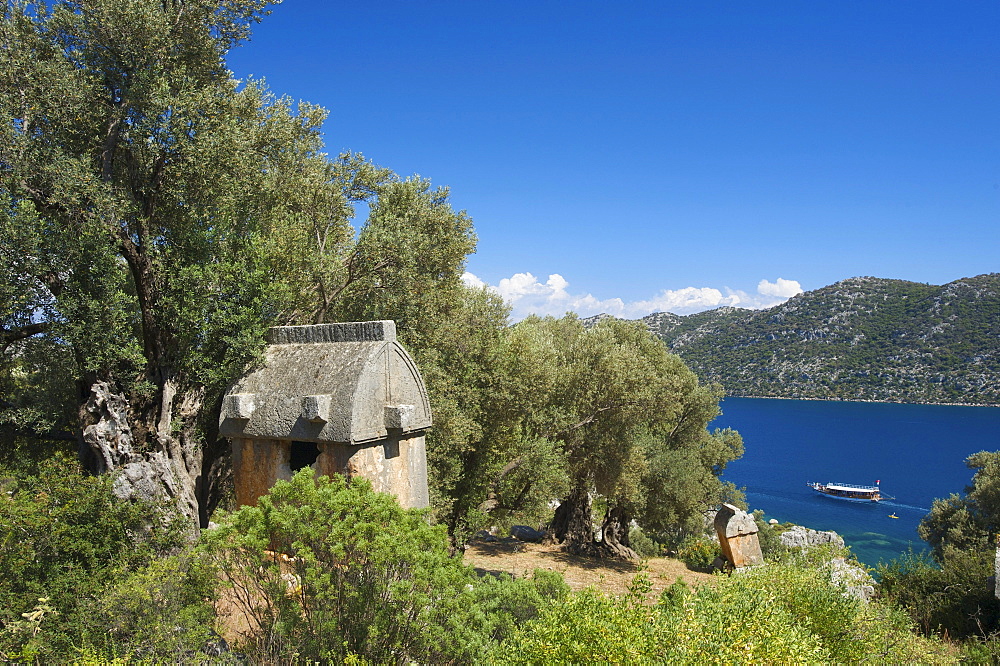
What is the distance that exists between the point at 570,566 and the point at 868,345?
122m

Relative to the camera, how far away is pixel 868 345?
115m

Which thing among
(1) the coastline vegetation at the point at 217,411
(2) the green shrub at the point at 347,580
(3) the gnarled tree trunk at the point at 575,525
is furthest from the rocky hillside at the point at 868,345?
(2) the green shrub at the point at 347,580

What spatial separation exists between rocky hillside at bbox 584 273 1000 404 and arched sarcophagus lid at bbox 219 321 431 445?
8423 cm

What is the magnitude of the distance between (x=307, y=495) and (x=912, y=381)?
129 m

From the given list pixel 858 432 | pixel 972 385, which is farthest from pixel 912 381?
pixel 858 432

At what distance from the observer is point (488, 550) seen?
747 inches

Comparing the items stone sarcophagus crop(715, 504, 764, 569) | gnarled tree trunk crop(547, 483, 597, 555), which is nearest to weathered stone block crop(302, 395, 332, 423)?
stone sarcophagus crop(715, 504, 764, 569)

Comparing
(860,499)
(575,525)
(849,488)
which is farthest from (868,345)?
(575,525)

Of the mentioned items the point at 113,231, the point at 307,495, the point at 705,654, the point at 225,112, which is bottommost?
the point at 705,654

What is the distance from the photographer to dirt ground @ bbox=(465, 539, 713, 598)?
15.5 m

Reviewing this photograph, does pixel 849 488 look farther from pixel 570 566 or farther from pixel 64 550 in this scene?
pixel 64 550

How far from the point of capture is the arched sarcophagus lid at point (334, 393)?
728 centimetres

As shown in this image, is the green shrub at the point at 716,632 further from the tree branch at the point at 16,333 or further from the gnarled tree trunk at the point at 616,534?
the gnarled tree trunk at the point at 616,534

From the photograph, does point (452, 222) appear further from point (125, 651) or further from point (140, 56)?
point (125, 651)
